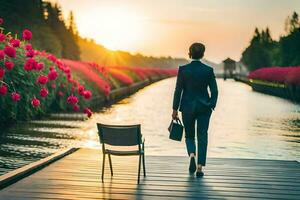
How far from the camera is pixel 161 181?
8508 millimetres

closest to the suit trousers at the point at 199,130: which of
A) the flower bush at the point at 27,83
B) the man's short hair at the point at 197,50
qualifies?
the man's short hair at the point at 197,50

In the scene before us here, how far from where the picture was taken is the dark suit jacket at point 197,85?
8633 mm

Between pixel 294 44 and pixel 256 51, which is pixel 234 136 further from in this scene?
pixel 256 51

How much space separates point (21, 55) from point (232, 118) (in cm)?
1061

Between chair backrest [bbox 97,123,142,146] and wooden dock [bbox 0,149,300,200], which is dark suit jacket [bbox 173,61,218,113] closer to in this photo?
chair backrest [bbox 97,123,142,146]

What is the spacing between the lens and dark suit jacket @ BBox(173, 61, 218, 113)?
8.63 m

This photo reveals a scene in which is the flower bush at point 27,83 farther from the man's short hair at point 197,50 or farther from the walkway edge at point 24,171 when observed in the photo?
the man's short hair at point 197,50

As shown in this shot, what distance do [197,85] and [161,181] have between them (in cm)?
154

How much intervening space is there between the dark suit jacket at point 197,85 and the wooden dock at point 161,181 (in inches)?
43.9

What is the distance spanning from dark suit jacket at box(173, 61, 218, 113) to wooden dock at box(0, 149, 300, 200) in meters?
1.12

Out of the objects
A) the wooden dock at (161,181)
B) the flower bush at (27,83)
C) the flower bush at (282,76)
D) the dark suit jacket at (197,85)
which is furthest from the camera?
the flower bush at (282,76)

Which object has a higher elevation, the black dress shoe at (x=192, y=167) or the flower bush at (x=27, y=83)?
the flower bush at (x=27, y=83)

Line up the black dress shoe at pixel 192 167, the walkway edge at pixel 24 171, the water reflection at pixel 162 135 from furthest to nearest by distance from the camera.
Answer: the water reflection at pixel 162 135 → the black dress shoe at pixel 192 167 → the walkway edge at pixel 24 171

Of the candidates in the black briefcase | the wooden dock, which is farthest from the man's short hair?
the wooden dock
